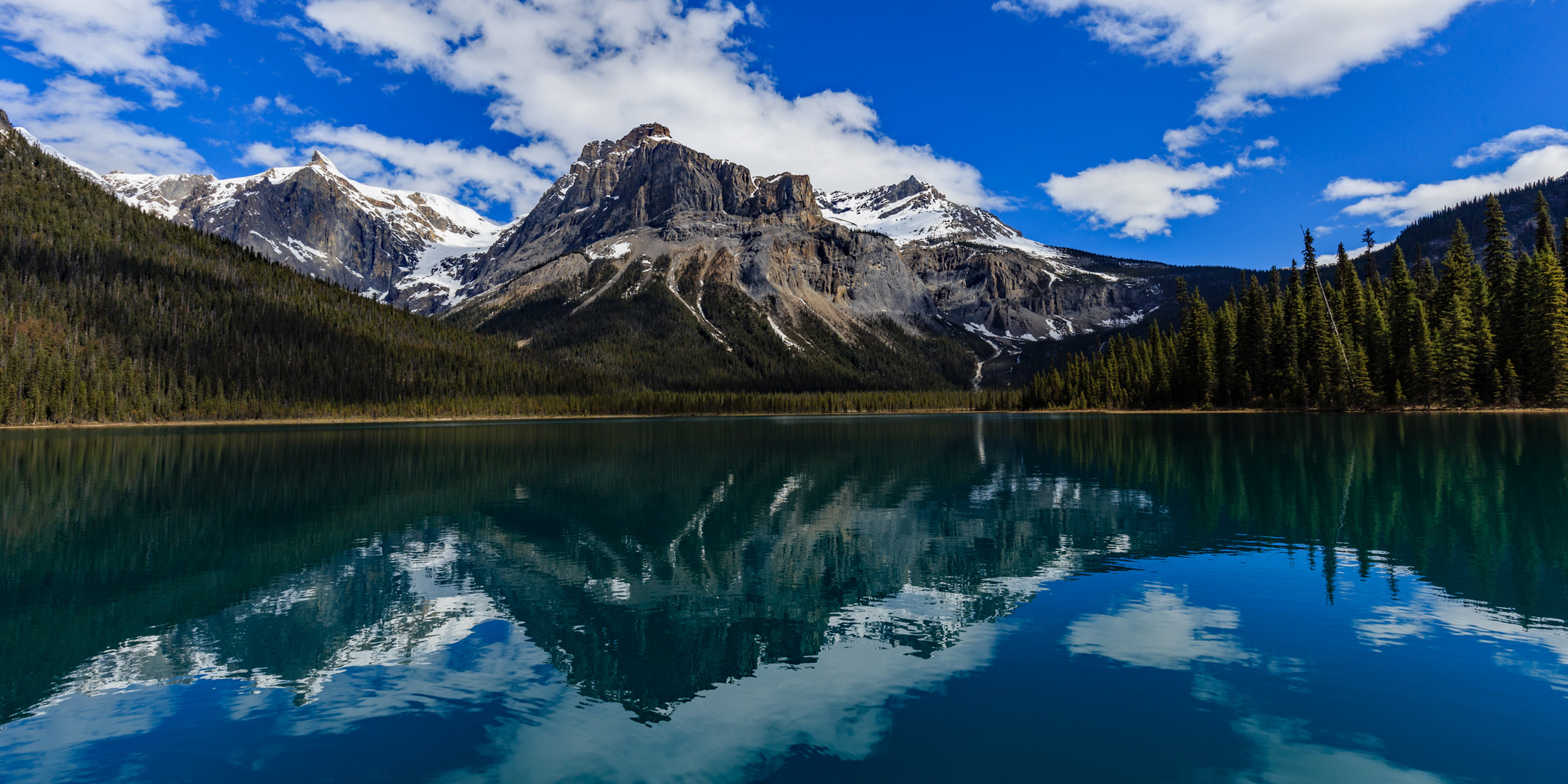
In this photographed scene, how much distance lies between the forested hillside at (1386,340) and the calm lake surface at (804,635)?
62.0 meters

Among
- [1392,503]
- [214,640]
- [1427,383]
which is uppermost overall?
[1427,383]

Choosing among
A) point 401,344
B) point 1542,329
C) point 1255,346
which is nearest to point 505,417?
point 401,344

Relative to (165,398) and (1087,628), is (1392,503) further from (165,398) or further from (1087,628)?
(165,398)

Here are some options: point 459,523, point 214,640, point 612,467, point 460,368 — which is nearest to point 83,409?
point 460,368

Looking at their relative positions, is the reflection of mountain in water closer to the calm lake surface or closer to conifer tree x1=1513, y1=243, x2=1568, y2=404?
the calm lake surface

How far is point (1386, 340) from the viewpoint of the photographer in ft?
287

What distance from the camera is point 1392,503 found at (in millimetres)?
26594

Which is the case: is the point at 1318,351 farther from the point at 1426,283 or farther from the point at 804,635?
the point at 804,635

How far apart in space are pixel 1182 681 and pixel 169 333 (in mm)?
184233

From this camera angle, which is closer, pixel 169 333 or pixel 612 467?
pixel 612 467

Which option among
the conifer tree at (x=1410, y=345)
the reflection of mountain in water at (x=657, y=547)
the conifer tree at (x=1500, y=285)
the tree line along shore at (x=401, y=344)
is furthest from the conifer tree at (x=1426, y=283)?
the reflection of mountain in water at (x=657, y=547)

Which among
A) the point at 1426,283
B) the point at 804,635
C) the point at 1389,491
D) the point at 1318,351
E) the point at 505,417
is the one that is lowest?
the point at 505,417

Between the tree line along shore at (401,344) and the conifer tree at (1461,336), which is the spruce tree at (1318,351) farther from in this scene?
the conifer tree at (1461,336)

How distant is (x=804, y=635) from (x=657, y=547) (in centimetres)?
979
